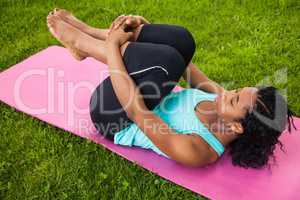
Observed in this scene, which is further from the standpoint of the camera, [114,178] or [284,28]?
[284,28]

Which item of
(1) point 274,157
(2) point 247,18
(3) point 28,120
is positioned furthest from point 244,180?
(2) point 247,18

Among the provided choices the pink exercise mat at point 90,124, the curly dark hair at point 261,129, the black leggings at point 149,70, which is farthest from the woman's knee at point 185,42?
the pink exercise mat at point 90,124

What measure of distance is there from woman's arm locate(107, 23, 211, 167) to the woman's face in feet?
0.83

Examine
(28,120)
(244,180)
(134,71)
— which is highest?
(134,71)

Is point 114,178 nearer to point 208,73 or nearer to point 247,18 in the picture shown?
point 208,73

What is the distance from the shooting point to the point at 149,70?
2729 millimetres

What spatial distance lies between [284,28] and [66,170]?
2.59 m

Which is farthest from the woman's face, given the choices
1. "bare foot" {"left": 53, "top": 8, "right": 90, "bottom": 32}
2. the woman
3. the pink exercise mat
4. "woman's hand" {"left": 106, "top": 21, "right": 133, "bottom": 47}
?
"bare foot" {"left": 53, "top": 8, "right": 90, "bottom": 32}

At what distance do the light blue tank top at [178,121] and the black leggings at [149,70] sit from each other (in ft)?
0.24

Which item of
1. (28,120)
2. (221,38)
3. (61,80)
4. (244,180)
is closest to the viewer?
(244,180)

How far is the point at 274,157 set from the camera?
290cm

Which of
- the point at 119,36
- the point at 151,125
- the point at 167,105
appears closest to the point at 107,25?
the point at 119,36

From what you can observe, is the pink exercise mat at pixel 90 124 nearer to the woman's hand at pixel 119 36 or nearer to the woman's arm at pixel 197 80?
the woman's arm at pixel 197 80

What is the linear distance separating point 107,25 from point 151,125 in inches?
83.9
